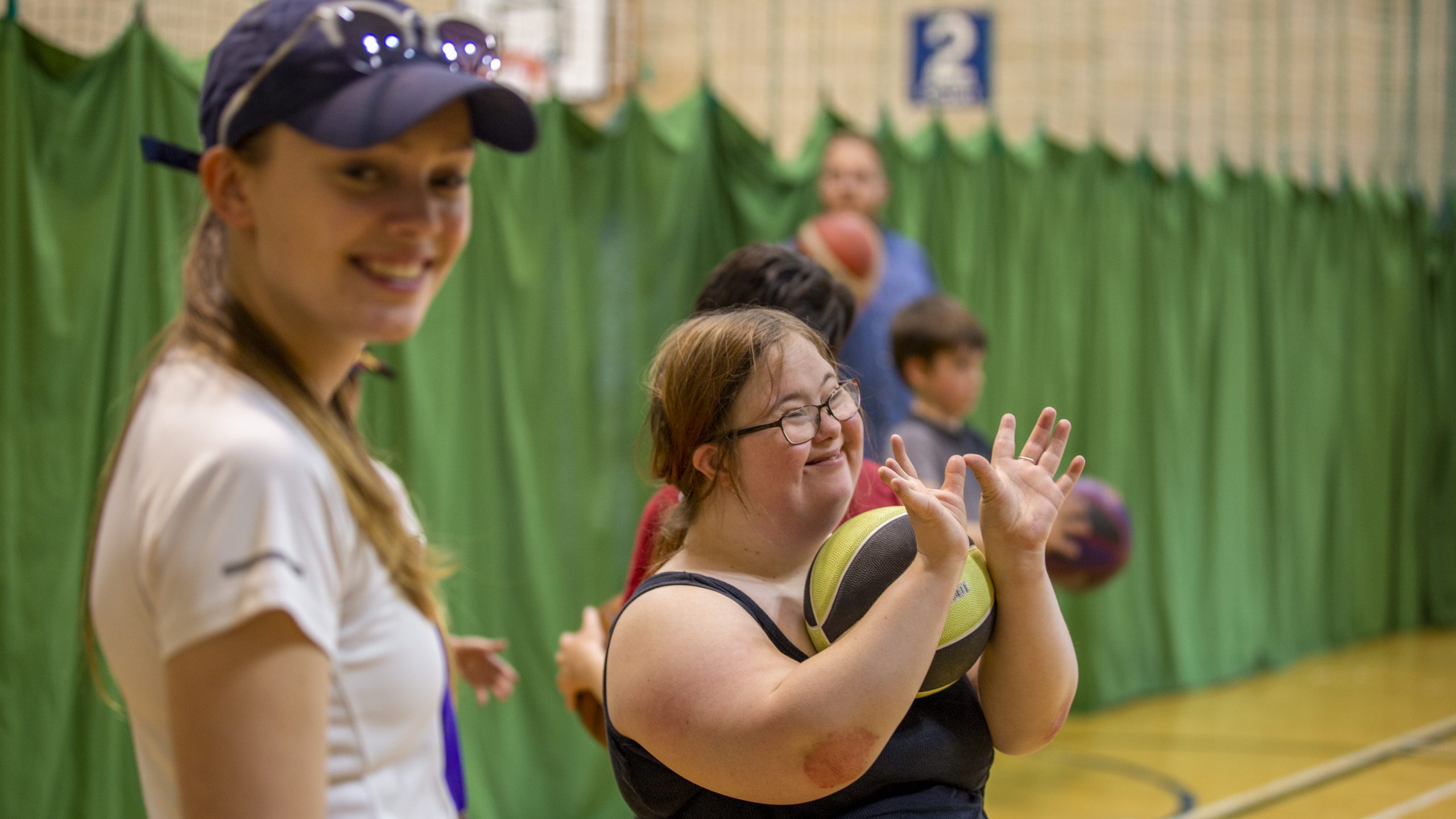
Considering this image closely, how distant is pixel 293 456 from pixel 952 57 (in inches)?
322

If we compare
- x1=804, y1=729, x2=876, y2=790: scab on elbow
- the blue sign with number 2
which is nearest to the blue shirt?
x1=804, y1=729, x2=876, y2=790: scab on elbow

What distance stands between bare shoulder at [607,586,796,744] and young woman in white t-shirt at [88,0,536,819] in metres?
0.37

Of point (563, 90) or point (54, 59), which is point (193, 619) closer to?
point (54, 59)

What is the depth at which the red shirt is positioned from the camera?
194 centimetres

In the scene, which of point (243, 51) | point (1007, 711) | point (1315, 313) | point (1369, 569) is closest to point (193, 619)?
point (243, 51)

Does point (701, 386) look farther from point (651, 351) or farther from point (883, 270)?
point (883, 270)

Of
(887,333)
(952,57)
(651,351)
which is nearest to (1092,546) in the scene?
(887,333)

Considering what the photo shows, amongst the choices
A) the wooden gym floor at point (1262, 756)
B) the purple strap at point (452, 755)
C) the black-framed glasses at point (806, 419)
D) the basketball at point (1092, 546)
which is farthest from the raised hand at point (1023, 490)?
the wooden gym floor at point (1262, 756)

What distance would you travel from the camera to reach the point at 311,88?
1.07 metres

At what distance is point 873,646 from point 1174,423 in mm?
5764

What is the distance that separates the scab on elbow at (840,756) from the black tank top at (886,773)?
0.13 m

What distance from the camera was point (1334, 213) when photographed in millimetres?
7887

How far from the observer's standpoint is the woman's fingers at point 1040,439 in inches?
67.7

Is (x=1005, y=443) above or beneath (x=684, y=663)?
above
